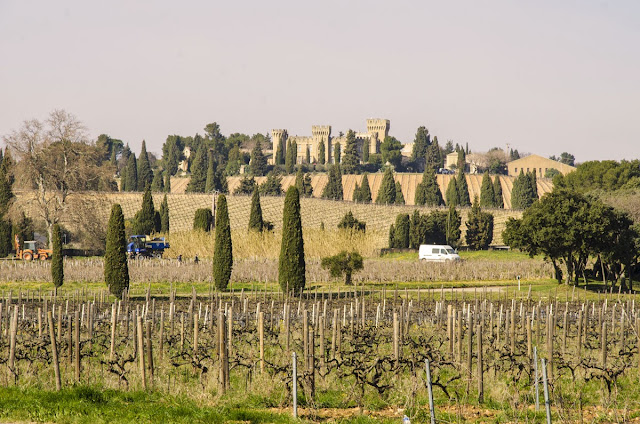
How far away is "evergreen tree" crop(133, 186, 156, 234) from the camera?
255 feet

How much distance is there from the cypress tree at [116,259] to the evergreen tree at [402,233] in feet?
143

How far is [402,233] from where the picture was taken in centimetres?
7844

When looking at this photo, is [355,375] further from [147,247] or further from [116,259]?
[147,247]

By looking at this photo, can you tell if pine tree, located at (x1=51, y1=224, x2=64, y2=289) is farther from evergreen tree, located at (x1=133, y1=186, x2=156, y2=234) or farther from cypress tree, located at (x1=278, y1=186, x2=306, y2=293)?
evergreen tree, located at (x1=133, y1=186, x2=156, y2=234)

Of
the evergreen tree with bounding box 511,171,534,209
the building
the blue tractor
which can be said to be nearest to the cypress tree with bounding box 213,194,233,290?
the blue tractor

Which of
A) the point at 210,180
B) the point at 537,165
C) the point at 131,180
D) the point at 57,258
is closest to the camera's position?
the point at 57,258

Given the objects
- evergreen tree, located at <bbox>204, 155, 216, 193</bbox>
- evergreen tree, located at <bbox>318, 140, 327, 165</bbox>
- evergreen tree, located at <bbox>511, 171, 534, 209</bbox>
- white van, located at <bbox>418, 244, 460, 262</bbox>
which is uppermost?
evergreen tree, located at <bbox>318, 140, 327, 165</bbox>

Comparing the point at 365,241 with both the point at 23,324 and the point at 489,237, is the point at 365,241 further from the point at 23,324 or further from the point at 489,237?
the point at 23,324

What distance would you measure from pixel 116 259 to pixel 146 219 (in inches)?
1654

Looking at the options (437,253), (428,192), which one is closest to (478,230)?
(437,253)

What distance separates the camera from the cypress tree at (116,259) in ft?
121

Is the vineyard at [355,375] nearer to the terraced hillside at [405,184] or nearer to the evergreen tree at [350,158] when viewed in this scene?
the terraced hillside at [405,184]

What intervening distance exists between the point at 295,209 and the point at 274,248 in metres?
21.0

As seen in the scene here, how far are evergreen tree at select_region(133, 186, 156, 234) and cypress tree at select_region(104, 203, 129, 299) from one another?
40.5 meters
